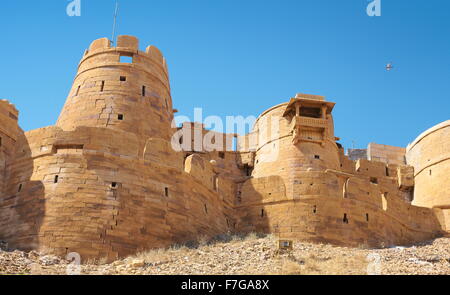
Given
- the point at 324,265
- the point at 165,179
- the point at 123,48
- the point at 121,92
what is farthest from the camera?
the point at 123,48

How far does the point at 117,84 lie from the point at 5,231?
6835mm

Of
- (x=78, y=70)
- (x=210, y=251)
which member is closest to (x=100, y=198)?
(x=210, y=251)

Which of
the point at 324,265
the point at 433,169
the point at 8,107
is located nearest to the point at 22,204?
the point at 8,107

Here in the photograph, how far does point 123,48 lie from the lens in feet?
74.9

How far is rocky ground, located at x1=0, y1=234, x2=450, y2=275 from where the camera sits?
1502cm

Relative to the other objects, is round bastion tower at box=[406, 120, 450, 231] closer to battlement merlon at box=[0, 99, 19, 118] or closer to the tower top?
the tower top

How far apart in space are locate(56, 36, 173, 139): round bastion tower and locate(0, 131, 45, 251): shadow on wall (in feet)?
8.28

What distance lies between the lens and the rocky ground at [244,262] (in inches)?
591

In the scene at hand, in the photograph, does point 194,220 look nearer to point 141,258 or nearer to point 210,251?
point 210,251

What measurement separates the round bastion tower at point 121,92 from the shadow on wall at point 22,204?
252cm

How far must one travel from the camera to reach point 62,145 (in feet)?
61.5

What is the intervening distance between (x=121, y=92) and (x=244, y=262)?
8.60 metres

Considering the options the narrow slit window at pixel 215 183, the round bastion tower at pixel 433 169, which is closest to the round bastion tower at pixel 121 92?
the narrow slit window at pixel 215 183

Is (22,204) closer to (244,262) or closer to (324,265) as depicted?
(244,262)
